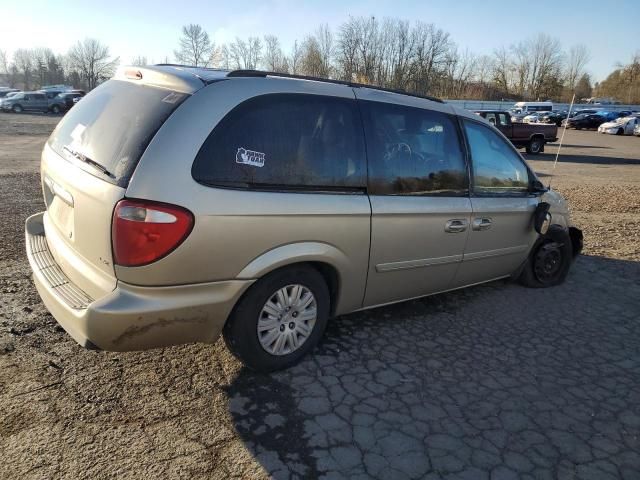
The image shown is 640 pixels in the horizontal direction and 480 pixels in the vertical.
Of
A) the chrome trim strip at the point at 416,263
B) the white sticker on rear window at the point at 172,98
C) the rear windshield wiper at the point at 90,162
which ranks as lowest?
the chrome trim strip at the point at 416,263

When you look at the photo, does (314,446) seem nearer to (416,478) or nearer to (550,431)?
(416,478)

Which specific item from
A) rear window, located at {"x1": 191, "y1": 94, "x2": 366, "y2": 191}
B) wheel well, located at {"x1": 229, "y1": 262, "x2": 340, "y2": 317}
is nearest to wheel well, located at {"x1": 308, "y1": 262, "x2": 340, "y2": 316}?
wheel well, located at {"x1": 229, "y1": 262, "x2": 340, "y2": 317}

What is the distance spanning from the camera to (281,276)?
3.00 metres

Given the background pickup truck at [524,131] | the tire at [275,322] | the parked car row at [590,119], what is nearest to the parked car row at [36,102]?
the background pickup truck at [524,131]

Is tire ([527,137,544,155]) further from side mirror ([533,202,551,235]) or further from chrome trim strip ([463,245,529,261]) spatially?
chrome trim strip ([463,245,529,261])

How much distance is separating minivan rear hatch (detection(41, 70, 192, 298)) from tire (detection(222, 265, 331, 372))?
0.77 metres

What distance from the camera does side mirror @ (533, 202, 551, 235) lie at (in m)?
4.61

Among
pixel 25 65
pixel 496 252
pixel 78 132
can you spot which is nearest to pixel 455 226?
pixel 496 252

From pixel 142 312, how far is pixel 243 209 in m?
0.75

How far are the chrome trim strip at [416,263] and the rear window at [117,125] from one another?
1.77 m

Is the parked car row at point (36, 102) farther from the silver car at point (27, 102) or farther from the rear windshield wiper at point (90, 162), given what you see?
the rear windshield wiper at point (90, 162)

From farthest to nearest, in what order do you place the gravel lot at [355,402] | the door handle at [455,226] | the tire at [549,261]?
the tire at [549,261] < the door handle at [455,226] < the gravel lot at [355,402]

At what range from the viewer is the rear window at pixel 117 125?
2.60 m

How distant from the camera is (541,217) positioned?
461 cm
